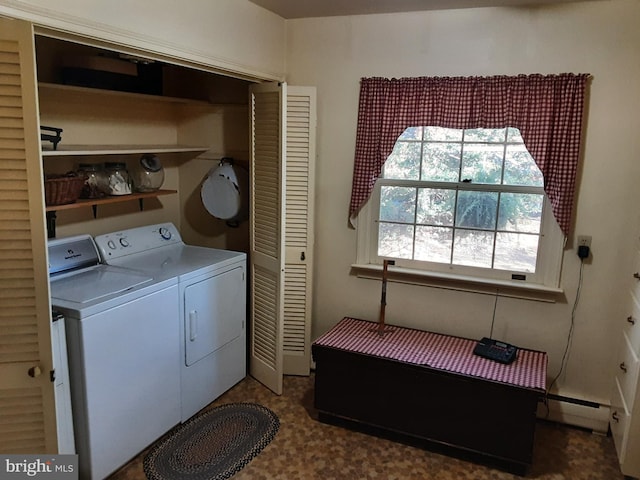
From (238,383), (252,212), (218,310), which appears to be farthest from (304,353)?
(252,212)

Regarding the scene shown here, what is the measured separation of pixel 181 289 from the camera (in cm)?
275

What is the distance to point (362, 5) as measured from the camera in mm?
2857

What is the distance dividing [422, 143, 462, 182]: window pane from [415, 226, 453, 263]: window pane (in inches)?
12.4

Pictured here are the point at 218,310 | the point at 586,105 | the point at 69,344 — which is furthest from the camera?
the point at 218,310

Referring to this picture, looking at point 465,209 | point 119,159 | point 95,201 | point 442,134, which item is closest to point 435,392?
A: point 465,209

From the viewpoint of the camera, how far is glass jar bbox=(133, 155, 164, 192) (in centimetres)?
319

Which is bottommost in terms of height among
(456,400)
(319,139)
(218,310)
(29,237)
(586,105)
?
(456,400)

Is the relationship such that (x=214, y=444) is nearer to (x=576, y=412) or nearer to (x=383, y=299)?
(x=383, y=299)

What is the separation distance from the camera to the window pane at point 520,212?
2902mm

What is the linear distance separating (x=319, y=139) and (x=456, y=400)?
69.2 inches

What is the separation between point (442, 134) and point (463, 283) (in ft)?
2.94

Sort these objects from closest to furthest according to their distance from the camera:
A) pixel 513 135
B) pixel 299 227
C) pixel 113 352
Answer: pixel 113 352 → pixel 513 135 → pixel 299 227

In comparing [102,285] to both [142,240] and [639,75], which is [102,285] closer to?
[142,240]

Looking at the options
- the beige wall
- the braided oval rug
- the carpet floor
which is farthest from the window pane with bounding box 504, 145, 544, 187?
the braided oval rug
